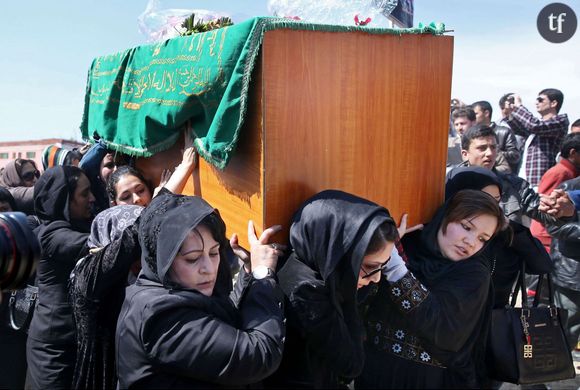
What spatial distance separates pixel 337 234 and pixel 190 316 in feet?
1.89

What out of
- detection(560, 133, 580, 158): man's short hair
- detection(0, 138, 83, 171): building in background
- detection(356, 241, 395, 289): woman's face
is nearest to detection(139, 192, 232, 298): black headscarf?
detection(356, 241, 395, 289): woman's face

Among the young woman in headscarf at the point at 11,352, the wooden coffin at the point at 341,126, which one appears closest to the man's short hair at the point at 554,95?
the wooden coffin at the point at 341,126

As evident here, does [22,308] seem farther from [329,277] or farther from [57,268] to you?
[329,277]

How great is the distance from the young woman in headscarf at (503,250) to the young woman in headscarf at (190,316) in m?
1.30

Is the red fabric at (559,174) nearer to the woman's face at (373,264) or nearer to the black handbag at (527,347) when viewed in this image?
the black handbag at (527,347)

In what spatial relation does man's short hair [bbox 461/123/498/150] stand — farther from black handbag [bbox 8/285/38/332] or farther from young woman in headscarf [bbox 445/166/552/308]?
black handbag [bbox 8/285/38/332]

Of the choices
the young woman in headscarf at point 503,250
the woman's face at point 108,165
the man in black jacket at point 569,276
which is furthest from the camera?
the man in black jacket at point 569,276

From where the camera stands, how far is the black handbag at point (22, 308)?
10.8 ft

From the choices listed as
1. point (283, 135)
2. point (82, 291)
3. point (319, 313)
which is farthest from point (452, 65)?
point (82, 291)

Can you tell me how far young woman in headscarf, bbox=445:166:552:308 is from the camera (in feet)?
9.29

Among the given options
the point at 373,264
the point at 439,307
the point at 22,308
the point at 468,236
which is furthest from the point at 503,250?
the point at 22,308

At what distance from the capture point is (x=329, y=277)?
1.98 meters

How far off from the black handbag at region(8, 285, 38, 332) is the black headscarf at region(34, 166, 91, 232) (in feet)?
1.73

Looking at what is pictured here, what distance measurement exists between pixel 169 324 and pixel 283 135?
833 millimetres
